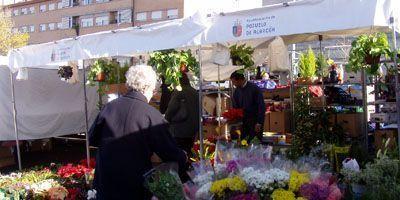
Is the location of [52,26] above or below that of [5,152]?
above

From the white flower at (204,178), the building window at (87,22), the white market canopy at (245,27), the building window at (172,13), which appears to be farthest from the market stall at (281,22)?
the building window at (87,22)

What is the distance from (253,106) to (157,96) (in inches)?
123

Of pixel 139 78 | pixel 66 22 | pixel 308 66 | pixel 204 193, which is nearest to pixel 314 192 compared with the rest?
pixel 204 193

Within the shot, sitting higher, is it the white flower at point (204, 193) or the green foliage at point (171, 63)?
the green foliage at point (171, 63)

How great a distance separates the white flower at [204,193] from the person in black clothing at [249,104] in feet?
9.10

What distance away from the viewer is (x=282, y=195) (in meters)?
2.68

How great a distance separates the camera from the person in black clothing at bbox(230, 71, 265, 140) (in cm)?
564

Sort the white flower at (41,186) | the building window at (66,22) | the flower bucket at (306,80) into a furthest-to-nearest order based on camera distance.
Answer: the building window at (66,22)
the flower bucket at (306,80)
the white flower at (41,186)

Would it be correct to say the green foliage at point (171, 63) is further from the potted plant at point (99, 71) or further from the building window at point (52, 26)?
the building window at point (52, 26)

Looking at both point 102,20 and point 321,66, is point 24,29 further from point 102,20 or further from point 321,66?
point 321,66

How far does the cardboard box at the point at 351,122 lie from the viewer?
7047 millimetres

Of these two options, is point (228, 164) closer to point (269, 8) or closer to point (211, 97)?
point (269, 8)

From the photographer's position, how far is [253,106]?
5.75m

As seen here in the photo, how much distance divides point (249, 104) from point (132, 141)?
2.93 meters
